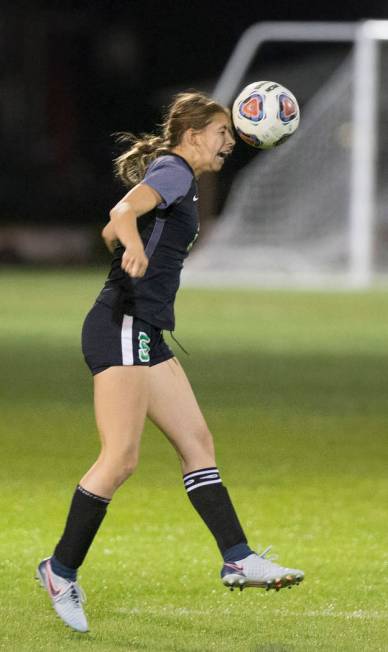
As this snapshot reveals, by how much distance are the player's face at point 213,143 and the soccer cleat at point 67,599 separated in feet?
5.59

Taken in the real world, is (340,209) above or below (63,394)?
above

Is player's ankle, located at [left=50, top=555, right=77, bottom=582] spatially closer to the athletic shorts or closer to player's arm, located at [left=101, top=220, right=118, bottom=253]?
the athletic shorts

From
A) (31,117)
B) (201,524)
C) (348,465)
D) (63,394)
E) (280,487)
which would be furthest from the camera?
(31,117)

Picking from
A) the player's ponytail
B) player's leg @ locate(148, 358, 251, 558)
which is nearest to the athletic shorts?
player's leg @ locate(148, 358, 251, 558)

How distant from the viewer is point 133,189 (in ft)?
19.1

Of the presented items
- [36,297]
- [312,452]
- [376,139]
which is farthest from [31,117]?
[312,452]

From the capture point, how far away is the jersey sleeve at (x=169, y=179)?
5828mm

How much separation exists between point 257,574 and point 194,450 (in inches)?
22.5

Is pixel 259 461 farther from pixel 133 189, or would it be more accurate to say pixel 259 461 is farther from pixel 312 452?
pixel 133 189

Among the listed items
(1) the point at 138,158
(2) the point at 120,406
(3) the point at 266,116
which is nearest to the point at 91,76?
(3) the point at 266,116

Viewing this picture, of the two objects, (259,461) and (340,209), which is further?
(340,209)

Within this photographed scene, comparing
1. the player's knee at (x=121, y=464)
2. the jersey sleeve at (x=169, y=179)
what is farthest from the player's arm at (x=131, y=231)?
the player's knee at (x=121, y=464)

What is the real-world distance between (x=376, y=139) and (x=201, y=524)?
20883 millimetres

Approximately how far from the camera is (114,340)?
5.95 metres
